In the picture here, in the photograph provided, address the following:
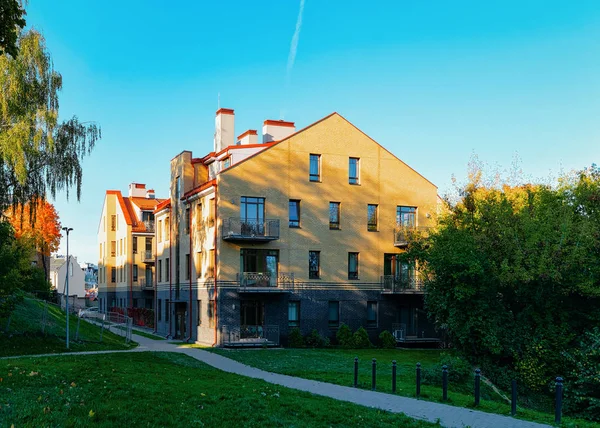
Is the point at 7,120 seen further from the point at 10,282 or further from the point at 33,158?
the point at 10,282

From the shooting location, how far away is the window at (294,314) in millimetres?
34425

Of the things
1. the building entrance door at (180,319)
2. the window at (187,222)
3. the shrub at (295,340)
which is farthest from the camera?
the building entrance door at (180,319)

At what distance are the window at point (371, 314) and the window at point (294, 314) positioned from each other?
4.47 metres

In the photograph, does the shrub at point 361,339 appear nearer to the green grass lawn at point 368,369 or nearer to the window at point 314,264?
the green grass lawn at point 368,369

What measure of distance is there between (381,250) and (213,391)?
24.3 m

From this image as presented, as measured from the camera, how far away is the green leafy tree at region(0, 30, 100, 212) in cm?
2391

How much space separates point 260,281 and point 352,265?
6251 millimetres

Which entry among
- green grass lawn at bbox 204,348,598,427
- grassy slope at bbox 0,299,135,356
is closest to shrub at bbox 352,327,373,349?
green grass lawn at bbox 204,348,598,427

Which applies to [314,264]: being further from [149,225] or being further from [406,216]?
[149,225]

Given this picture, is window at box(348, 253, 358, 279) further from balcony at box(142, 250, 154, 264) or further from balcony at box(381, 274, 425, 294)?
balcony at box(142, 250, 154, 264)

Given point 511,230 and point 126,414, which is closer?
point 126,414

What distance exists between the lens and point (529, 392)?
2456 cm

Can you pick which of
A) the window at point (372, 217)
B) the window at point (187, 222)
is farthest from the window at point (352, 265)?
the window at point (187, 222)

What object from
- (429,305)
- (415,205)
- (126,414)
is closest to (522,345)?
(429,305)
